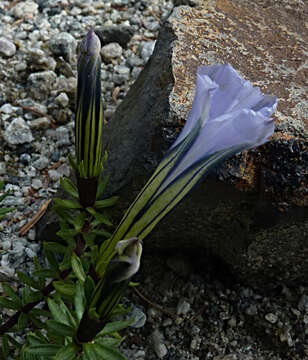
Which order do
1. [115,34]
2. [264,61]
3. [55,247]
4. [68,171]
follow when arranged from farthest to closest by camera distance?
[115,34]
[68,171]
[264,61]
[55,247]

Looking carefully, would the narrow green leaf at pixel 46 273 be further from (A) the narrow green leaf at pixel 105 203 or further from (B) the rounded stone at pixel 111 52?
(B) the rounded stone at pixel 111 52

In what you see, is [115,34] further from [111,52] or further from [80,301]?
[80,301]

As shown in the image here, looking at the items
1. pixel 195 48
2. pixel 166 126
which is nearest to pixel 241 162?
pixel 166 126

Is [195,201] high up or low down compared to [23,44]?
up

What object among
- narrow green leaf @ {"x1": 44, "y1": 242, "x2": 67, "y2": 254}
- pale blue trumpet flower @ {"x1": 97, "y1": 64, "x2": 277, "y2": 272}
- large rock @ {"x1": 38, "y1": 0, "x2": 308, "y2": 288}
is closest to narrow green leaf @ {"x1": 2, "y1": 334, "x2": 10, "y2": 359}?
narrow green leaf @ {"x1": 44, "y1": 242, "x2": 67, "y2": 254}

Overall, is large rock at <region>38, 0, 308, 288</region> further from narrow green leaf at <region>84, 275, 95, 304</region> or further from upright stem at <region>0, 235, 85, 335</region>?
narrow green leaf at <region>84, 275, 95, 304</region>

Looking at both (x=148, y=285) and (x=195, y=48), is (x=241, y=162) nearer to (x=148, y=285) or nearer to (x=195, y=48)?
(x=195, y=48)

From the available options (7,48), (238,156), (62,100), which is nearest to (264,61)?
(238,156)
